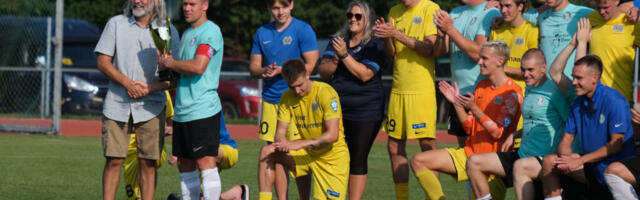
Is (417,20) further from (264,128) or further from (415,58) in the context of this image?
(264,128)

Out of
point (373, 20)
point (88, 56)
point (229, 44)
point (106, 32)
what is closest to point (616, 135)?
point (373, 20)

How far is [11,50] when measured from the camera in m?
18.6

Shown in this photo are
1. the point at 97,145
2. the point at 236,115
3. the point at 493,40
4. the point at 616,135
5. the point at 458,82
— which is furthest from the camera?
the point at 236,115

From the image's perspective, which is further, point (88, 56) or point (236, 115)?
point (88, 56)

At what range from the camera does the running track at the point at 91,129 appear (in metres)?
17.2

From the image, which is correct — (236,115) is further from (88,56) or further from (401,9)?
(401,9)

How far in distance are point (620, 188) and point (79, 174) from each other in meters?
6.53

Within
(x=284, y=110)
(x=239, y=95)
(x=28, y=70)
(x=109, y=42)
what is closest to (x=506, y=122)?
(x=284, y=110)

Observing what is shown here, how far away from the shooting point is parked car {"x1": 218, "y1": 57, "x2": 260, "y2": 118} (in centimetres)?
1956

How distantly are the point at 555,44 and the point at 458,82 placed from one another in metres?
0.90

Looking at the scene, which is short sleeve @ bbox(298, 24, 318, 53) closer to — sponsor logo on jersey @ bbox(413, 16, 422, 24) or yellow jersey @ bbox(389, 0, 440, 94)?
yellow jersey @ bbox(389, 0, 440, 94)

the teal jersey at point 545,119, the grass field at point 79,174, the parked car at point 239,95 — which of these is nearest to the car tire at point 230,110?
the parked car at point 239,95

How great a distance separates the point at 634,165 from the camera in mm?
6668

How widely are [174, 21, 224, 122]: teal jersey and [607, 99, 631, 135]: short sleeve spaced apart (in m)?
3.01
